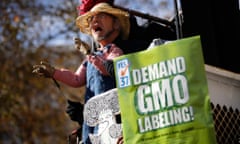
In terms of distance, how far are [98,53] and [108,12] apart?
26 centimetres

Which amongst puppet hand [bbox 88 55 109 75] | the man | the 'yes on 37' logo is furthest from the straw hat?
the 'yes on 37' logo

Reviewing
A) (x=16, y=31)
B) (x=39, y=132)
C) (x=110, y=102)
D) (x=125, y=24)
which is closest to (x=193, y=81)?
(x=110, y=102)

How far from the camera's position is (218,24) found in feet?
18.8

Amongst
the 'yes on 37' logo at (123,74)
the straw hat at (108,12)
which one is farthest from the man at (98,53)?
the 'yes on 37' logo at (123,74)

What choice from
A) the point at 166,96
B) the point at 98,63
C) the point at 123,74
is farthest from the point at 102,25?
the point at 166,96

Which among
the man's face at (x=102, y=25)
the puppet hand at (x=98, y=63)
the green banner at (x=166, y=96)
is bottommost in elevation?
the green banner at (x=166, y=96)

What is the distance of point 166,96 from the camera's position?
4.41 m

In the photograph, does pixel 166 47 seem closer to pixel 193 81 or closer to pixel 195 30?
pixel 193 81

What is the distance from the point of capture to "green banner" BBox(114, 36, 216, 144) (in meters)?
4.31

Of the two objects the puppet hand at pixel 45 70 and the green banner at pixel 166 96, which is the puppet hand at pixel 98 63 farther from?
the green banner at pixel 166 96

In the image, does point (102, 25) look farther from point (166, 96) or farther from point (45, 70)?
point (166, 96)

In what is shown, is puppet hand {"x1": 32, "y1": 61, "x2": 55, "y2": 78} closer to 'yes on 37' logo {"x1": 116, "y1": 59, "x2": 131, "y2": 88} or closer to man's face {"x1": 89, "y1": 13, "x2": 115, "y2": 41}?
man's face {"x1": 89, "y1": 13, "x2": 115, "y2": 41}

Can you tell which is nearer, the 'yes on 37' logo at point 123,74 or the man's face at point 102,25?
the 'yes on 37' logo at point 123,74

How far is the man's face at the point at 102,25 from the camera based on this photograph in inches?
206
